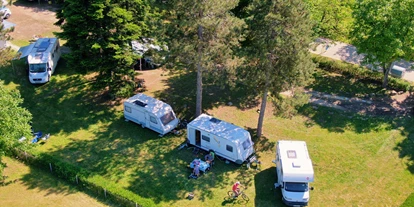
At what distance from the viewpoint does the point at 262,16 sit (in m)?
25.8

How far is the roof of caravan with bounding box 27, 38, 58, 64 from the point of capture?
117 ft

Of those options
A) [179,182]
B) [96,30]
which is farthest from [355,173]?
[96,30]

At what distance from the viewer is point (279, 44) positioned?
2572cm

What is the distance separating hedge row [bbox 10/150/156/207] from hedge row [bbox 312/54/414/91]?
70.5 ft

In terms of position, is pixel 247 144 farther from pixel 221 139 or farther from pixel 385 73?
pixel 385 73

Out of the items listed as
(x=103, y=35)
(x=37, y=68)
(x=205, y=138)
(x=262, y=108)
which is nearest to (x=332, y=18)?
(x=262, y=108)

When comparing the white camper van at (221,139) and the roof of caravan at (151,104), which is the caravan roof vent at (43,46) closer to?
the roof of caravan at (151,104)

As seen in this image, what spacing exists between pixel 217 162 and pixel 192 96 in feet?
26.5

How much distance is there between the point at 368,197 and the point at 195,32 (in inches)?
577

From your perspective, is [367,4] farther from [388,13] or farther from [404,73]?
[404,73]

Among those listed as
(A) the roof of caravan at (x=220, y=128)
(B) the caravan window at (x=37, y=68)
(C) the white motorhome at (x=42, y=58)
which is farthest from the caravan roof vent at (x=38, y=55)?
(A) the roof of caravan at (x=220, y=128)

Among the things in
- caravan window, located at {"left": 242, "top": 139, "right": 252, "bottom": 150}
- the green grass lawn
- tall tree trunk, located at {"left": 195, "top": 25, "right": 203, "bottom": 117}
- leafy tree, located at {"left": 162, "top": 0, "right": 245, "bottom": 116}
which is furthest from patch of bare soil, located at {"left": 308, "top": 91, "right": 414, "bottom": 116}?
leafy tree, located at {"left": 162, "top": 0, "right": 245, "bottom": 116}

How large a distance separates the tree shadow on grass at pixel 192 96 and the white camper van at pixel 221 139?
3.66 meters

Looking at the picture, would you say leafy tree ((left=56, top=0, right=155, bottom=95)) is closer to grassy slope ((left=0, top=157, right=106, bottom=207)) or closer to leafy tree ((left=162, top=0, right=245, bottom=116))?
leafy tree ((left=162, top=0, right=245, bottom=116))
